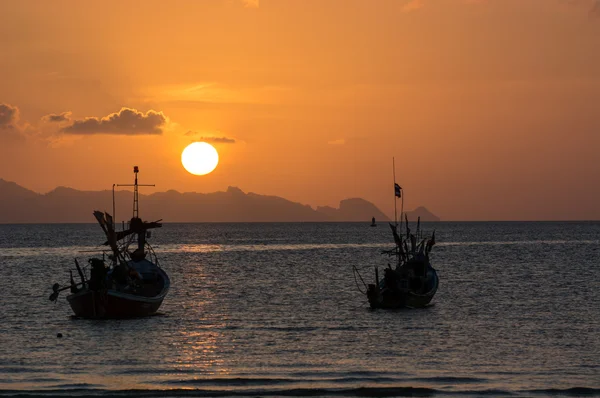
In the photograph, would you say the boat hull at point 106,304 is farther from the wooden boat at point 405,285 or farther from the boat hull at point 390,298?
the wooden boat at point 405,285

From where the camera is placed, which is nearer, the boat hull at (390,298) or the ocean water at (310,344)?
the ocean water at (310,344)

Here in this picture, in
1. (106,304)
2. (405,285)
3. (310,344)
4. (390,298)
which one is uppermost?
(405,285)

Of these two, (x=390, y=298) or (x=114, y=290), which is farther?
(x=390, y=298)

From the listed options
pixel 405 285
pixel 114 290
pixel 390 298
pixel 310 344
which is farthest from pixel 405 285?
pixel 114 290

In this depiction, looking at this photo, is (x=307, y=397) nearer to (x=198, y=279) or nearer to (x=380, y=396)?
(x=380, y=396)

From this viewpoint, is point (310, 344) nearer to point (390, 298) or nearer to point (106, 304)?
point (390, 298)

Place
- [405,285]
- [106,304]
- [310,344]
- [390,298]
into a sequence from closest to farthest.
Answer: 1. [310,344]
2. [106,304]
3. [390,298]
4. [405,285]

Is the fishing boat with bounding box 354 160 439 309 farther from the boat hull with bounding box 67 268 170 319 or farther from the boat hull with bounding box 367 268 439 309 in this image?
the boat hull with bounding box 67 268 170 319

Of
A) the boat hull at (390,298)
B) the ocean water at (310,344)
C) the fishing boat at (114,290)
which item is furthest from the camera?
the boat hull at (390,298)

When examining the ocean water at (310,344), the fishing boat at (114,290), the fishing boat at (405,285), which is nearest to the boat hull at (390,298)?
the fishing boat at (405,285)

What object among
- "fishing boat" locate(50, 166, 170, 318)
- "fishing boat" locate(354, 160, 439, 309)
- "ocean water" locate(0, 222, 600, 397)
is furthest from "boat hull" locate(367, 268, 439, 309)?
"fishing boat" locate(50, 166, 170, 318)

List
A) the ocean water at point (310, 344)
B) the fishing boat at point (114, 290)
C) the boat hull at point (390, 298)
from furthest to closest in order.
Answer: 1. the boat hull at point (390, 298)
2. the fishing boat at point (114, 290)
3. the ocean water at point (310, 344)

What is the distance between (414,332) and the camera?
5428cm

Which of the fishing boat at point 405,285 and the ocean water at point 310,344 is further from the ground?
the fishing boat at point 405,285
